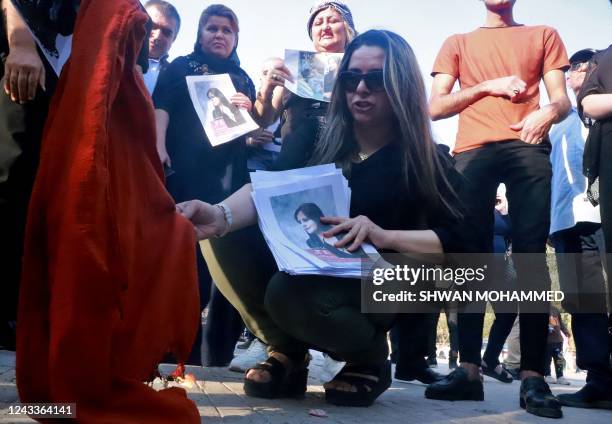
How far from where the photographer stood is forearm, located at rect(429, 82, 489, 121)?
268 centimetres

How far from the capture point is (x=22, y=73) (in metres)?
1.70

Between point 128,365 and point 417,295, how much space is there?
1.20 metres

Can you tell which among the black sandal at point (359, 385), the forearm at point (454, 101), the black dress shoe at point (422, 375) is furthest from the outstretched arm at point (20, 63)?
the black dress shoe at point (422, 375)

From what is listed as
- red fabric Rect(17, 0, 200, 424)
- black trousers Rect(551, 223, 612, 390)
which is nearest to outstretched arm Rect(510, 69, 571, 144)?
Result: black trousers Rect(551, 223, 612, 390)

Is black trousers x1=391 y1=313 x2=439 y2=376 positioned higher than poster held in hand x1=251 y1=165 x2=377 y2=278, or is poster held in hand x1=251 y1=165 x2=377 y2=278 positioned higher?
poster held in hand x1=251 y1=165 x2=377 y2=278

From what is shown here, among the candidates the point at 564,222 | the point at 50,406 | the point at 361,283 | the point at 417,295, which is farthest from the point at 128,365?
the point at 564,222


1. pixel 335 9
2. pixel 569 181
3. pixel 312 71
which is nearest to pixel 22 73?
pixel 312 71

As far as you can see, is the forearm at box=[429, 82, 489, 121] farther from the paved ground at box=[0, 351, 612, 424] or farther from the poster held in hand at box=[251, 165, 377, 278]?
the paved ground at box=[0, 351, 612, 424]

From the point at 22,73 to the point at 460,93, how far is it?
1796 millimetres

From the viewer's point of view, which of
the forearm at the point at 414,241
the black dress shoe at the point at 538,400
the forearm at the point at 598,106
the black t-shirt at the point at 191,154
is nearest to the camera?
the forearm at the point at 414,241

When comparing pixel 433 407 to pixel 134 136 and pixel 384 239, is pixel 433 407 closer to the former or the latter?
pixel 384 239

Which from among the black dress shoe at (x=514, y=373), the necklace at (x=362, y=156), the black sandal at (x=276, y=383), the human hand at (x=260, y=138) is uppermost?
the human hand at (x=260, y=138)

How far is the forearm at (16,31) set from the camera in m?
1.71

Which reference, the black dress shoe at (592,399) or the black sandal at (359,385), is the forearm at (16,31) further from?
the black dress shoe at (592,399)
